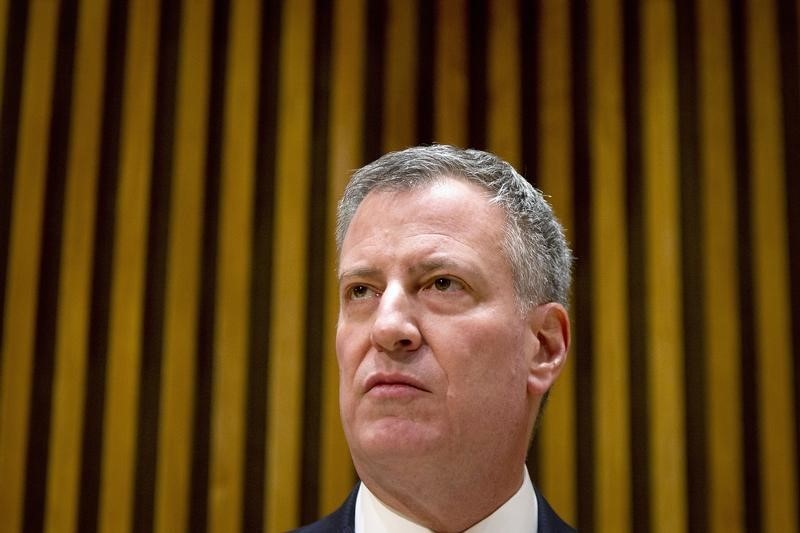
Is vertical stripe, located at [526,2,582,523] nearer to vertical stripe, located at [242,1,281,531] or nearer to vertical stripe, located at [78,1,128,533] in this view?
vertical stripe, located at [242,1,281,531]

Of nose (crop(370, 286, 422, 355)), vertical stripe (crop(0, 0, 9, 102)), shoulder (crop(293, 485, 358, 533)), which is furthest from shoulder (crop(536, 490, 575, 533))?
vertical stripe (crop(0, 0, 9, 102))

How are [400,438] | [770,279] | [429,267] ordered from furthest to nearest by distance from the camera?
[770,279]
[429,267]
[400,438]

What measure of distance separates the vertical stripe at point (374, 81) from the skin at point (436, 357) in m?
1.31

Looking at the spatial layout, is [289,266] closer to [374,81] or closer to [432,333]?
[374,81]

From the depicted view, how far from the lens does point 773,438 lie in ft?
8.77

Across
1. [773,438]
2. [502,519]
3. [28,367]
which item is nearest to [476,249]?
[502,519]

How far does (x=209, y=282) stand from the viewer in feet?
9.27

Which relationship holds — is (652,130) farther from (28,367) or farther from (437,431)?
(28,367)

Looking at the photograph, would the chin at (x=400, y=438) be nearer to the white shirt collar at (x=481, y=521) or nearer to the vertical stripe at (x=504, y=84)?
the white shirt collar at (x=481, y=521)

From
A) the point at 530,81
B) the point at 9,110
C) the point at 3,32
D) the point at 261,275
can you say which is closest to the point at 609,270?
the point at 530,81

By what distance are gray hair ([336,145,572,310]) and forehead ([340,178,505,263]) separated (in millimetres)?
21

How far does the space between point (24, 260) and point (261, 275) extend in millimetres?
763

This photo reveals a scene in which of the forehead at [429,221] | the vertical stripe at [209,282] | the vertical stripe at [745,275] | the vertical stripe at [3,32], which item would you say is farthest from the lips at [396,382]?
the vertical stripe at [3,32]

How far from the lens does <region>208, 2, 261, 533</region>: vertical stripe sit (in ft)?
8.77
